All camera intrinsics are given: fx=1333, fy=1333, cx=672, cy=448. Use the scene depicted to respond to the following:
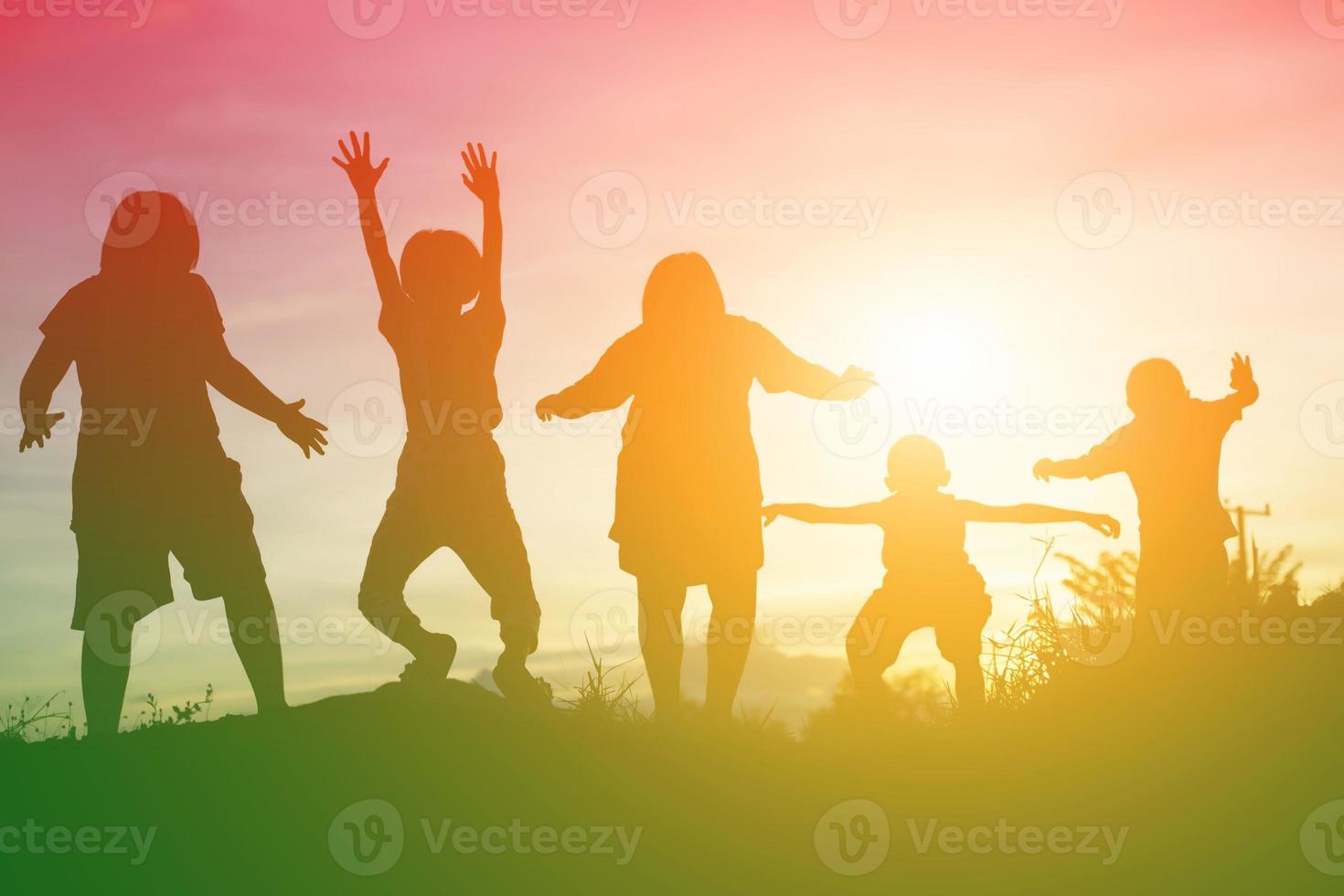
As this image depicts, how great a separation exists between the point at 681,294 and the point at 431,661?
2.67 metres

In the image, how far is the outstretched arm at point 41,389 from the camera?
7.91 meters

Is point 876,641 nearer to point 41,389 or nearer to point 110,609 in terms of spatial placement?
point 110,609

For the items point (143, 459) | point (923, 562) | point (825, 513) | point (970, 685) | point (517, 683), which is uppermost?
point (143, 459)

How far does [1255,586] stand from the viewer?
10.1 m

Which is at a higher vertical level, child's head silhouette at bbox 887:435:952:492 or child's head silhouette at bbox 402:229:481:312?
child's head silhouette at bbox 402:229:481:312

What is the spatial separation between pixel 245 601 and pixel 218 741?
0.85 metres

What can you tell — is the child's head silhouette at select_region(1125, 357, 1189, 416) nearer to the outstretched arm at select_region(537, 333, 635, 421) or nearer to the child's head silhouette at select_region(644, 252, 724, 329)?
the child's head silhouette at select_region(644, 252, 724, 329)

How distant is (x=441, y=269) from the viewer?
799cm

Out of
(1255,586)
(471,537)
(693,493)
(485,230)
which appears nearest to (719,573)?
(693,493)

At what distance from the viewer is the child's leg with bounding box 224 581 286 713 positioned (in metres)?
7.84
